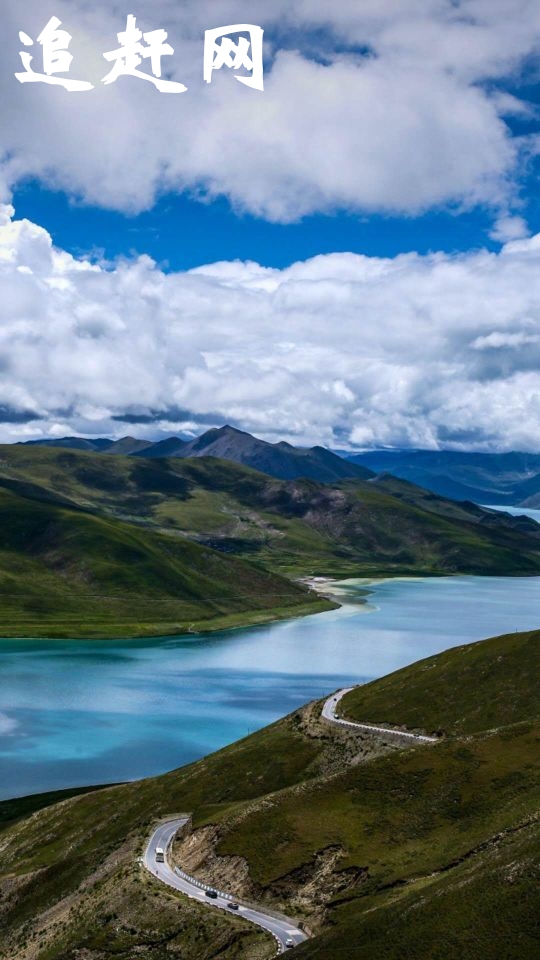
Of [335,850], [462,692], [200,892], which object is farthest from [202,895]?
[462,692]

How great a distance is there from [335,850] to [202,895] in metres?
13.0

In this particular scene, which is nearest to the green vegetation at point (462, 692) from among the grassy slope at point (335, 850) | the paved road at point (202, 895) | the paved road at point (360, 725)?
the grassy slope at point (335, 850)

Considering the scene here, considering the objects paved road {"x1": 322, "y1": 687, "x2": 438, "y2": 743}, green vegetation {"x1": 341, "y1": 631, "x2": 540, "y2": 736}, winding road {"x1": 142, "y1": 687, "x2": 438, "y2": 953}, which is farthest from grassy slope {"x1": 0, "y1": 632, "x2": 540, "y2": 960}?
paved road {"x1": 322, "y1": 687, "x2": 438, "y2": 743}

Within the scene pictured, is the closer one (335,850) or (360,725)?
(335,850)

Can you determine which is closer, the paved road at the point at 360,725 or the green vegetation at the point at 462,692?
the paved road at the point at 360,725

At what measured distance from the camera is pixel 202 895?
2977 inches

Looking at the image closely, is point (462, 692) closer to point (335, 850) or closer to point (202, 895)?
point (335, 850)

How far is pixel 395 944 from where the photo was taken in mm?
56250

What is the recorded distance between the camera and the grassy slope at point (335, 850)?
58.9m

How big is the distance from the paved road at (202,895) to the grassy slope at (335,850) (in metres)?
1.83

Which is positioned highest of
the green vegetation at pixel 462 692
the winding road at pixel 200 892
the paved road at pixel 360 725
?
the green vegetation at pixel 462 692

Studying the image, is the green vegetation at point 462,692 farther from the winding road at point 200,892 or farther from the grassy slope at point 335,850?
the winding road at point 200,892

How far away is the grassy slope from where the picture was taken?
5891 cm

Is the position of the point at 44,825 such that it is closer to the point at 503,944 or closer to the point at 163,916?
the point at 163,916
